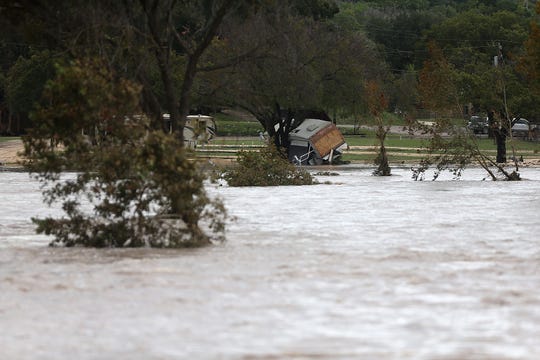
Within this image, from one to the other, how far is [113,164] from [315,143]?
51137 millimetres

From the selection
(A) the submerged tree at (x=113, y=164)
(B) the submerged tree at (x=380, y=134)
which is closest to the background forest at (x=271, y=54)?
(A) the submerged tree at (x=113, y=164)

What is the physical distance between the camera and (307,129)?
72188 mm

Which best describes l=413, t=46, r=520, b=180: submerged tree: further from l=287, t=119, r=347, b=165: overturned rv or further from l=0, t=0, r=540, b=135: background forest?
l=287, t=119, r=347, b=165: overturned rv

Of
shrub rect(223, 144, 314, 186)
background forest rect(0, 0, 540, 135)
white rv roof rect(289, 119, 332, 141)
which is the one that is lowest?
shrub rect(223, 144, 314, 186)

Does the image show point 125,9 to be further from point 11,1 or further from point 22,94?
point 22,94

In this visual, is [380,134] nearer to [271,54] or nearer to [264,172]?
[264,172]

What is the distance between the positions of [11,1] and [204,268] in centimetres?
1012

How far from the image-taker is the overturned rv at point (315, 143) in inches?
2795

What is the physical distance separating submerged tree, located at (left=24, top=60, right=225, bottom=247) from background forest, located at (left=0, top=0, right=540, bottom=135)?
99cm

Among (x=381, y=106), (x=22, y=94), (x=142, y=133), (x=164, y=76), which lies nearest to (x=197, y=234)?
(x=142, y=133)

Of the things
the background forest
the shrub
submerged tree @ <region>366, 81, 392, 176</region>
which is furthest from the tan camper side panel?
the shrub

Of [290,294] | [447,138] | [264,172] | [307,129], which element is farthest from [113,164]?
[307,129]

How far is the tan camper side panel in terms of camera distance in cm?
7088

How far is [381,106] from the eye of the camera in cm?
5706
